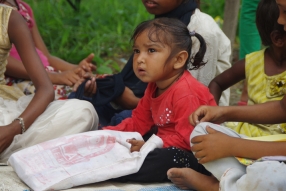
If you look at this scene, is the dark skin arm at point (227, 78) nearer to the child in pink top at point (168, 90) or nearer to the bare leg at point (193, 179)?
the child in pink top at point (168, 90)

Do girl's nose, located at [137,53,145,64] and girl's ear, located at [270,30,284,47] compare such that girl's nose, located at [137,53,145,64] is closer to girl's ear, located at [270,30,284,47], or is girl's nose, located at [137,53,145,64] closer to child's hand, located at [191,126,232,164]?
child's hand, located at [191,126,232,164]

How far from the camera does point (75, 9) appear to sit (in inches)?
274

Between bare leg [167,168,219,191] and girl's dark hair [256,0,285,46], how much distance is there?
0.93 metres

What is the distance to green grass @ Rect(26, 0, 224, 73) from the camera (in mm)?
6230

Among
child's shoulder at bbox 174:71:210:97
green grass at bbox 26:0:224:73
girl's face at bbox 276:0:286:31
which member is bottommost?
green grass at bbox 26:0:224:73

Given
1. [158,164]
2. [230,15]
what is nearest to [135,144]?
[158,164]

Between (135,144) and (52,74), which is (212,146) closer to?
(135,144)

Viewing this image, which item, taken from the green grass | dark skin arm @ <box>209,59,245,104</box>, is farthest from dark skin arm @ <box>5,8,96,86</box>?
the green grass

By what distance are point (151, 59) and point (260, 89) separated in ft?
2.19

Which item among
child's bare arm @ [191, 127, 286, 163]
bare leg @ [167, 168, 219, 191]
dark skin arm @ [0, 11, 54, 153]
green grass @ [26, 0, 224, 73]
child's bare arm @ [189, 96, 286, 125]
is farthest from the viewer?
green grass @ [26, 0, 224, 73]

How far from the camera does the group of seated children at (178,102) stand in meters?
2.75

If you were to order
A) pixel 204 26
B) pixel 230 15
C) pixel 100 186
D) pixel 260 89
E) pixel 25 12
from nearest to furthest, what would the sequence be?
1. pixel 100 186
2. pixel 260 89
3. pixel 204 26
4. pixel 25 12
5. pixel 230 15

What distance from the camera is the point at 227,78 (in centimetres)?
359

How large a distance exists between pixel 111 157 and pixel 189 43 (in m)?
0.76
